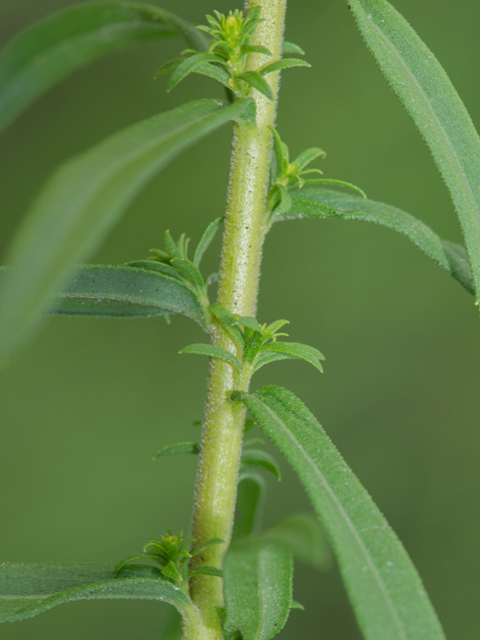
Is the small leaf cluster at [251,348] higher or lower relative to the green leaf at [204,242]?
lower

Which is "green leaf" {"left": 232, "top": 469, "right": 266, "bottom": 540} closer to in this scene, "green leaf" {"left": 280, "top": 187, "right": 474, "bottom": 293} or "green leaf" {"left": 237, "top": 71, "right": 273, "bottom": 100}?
"green leaf" {"left": 280, "top": 187, "right": 474, "bottom": 293}

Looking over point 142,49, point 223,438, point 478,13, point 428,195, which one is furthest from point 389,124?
point 223,438

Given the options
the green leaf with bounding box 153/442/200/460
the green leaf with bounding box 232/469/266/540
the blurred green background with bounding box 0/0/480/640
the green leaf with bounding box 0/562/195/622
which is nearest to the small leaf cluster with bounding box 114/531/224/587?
the green leaf with bounding box 0/562/195/622

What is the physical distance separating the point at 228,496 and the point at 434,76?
738 millimetres

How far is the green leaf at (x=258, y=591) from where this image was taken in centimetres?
76

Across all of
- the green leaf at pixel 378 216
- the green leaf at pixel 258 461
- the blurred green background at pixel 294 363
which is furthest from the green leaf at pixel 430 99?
the blurred green background at pixel 294 363

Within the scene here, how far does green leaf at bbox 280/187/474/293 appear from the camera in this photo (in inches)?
41.4

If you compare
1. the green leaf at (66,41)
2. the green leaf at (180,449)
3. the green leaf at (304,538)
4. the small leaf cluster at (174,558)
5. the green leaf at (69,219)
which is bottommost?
the green leaf at (304,538)

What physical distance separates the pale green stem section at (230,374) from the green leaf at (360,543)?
14 cm

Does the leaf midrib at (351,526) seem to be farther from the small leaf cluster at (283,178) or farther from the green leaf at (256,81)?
the green leaf at (256,81)

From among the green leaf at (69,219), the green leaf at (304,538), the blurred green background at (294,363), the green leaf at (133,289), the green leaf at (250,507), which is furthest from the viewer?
the blurred green background at (294,363)

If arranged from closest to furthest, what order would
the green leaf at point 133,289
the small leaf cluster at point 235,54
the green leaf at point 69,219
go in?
1. the green leaf at point 69,219
2. the small leaf cluster at point 235,54
3. the green leaf at point 133,289

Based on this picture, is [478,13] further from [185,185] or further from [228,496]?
[228,496]

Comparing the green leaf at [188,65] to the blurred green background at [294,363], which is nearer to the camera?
the green leaf at [188,65]
